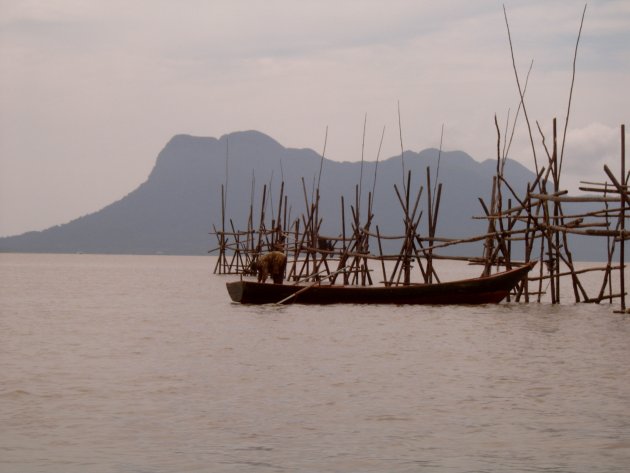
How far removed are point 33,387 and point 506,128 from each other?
65.5 ft

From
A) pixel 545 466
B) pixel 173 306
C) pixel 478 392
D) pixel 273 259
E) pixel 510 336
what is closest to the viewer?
pixel 545 466

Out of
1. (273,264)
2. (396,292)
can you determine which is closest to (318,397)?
(396,292)

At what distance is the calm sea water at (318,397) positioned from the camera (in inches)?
390

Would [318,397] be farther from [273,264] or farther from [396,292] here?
[273,264]

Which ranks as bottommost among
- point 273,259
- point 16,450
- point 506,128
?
point 16,450

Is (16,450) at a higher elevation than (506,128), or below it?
below

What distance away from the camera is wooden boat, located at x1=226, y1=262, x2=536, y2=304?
29.4 metres

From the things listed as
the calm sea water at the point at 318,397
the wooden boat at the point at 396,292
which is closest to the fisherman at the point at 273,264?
the wooden boat at the point at 396,292

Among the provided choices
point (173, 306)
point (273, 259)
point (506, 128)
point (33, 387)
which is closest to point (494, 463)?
point (33, 387)

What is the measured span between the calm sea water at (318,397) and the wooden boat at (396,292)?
2921 millimetres

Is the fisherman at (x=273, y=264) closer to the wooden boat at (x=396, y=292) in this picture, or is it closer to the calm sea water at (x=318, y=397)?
the wooden boat at (x=396, y=292)

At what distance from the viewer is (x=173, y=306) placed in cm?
3750

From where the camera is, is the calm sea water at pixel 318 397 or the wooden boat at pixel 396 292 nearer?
the calm sea water at pixel 318 397

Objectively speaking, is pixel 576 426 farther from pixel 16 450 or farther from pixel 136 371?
pixel 136 371
